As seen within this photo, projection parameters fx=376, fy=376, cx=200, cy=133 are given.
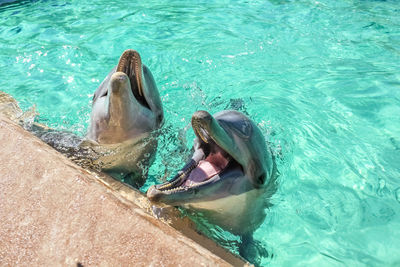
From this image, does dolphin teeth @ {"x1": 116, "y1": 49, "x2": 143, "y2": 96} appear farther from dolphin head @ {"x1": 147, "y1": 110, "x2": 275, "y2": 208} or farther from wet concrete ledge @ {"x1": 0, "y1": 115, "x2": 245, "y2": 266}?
wet concrete ledge @ {"x1": 0, "y1": 115, "x2": 245, "y2": 266}

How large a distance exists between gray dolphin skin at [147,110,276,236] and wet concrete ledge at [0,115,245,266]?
24cm

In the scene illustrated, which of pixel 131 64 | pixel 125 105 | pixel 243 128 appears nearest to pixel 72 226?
pixel 243 128

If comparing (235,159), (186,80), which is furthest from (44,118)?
(235,159)

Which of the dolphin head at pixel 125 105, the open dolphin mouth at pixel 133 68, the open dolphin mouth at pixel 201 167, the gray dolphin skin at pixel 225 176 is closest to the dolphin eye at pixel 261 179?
the gray dolphin skin at pixel 225 176

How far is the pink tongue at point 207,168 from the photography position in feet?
8.02

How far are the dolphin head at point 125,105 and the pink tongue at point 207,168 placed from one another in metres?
1.04

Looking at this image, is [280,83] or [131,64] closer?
[131,64]

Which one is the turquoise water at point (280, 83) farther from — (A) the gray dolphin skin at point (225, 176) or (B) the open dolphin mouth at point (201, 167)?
(B) the open dolphin mouth at point (201, 167)

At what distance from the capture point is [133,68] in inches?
138

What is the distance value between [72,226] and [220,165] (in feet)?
3.50

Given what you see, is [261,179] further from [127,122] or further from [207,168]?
[127,122]

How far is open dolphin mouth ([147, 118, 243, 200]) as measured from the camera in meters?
2.24

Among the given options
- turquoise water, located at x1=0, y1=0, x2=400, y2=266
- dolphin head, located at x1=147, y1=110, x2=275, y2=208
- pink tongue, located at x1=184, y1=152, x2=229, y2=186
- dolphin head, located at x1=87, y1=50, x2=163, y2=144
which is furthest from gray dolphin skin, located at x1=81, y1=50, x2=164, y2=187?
pink tongue, located at x1=184, y1=152, x2=229, y2=186

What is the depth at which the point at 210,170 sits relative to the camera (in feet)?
8.34
